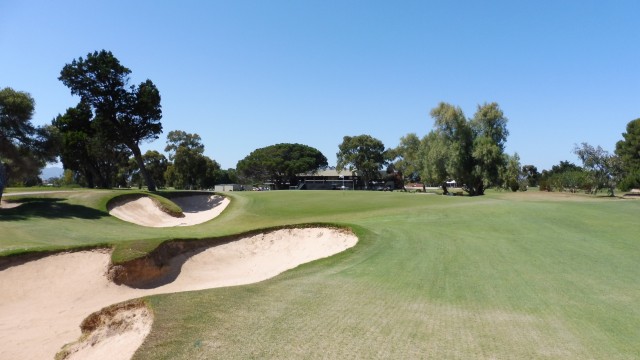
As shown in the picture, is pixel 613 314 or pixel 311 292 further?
pixel 311 292

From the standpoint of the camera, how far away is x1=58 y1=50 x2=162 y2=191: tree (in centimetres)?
→ 4853

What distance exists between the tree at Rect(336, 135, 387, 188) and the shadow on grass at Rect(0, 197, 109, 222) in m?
79.9

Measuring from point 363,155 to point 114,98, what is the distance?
218ft

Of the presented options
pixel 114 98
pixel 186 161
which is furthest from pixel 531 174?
pixel 114 98

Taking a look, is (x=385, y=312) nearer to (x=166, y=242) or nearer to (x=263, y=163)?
(x=166, y=242)

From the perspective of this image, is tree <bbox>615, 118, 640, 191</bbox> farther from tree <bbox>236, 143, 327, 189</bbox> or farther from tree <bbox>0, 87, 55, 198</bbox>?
tree <bbox>0, 87, 55, 198</bbox>

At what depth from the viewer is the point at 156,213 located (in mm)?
34531

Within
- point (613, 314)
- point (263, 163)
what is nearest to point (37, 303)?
point (613, 314)

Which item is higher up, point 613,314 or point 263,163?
point 263,163

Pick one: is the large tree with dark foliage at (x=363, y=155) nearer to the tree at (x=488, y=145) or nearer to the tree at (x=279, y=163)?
the tree at (x=279, y=163)

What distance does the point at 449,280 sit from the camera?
423 inches

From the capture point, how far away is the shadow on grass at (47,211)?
2462cm

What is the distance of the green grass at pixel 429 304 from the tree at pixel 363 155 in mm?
87251

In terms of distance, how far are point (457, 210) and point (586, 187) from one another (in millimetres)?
41060
